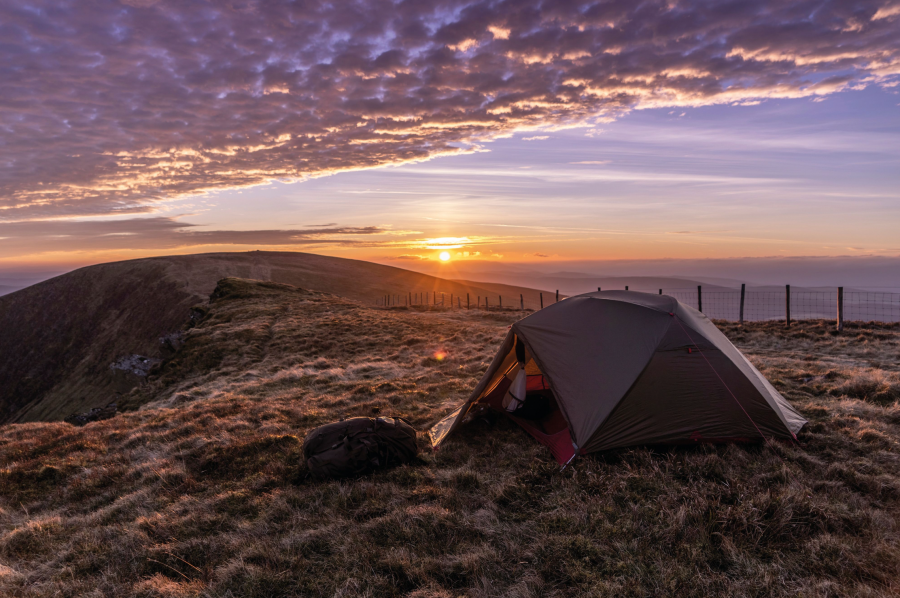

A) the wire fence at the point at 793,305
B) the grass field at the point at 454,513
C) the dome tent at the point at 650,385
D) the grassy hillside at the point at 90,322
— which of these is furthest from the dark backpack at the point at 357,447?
the grassy hillside at the point at 90,322

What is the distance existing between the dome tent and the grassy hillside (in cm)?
4086

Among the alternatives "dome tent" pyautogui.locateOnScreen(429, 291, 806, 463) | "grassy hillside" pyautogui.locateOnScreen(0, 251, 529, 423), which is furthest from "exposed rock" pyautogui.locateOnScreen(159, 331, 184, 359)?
"dome tent" pyautogui.locateOnScreen(429, 291, 806, 463)

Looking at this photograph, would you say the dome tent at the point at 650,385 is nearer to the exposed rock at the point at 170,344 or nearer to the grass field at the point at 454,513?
the grass field at the point at 454,513

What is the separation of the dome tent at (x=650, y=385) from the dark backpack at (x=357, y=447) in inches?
35.4

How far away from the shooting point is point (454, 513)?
5.57 meters

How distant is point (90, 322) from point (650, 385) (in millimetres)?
82937

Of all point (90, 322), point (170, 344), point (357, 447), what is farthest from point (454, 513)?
point (90, 322)

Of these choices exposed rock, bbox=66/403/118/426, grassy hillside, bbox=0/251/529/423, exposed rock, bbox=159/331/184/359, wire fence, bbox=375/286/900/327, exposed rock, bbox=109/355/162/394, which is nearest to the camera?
exposed rock, bbox=66/403/118/426

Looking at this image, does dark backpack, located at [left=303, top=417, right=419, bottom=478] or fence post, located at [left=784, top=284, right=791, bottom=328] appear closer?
dark backpack, located at [left=303, top=417, right=419, bottom=478]

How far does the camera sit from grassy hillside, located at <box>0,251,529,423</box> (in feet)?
163

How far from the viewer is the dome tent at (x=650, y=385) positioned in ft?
22.4

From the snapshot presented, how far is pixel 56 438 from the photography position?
32.0ft

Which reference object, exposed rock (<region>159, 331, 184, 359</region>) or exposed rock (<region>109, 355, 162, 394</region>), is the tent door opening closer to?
exposed rock (<region>159, 331, 184, 359</region>)

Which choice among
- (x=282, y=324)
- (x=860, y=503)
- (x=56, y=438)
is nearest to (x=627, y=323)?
(x=860, y=503)
